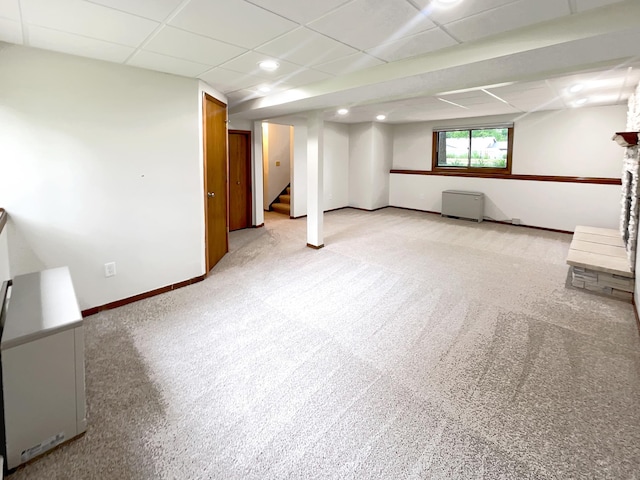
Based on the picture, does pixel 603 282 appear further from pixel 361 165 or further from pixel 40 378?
pixel 361 165

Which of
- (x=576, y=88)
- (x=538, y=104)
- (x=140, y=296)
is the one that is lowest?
(x=140, y=296)

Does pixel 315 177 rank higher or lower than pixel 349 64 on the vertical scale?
lower

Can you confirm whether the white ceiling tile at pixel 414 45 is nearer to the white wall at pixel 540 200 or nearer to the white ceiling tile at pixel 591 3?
the white ceiling tile at pixel 591 3

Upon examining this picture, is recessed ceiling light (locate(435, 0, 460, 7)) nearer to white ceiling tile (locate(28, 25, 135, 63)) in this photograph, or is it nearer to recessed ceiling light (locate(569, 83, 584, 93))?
white ceiling tile (locate(28, 25, 135, 63))

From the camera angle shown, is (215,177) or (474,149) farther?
(474,149)

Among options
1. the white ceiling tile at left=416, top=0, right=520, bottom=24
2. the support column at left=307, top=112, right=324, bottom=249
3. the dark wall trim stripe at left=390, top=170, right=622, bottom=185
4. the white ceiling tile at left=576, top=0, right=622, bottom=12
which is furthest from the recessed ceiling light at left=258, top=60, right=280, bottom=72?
the dark wall trim stripe at left=390, top=170, right=622, bottom=185

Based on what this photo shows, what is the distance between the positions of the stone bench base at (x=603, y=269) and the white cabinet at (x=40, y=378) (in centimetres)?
464

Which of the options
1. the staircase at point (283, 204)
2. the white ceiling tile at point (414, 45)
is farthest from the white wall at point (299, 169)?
the white ceiling tile at point (414, 45)

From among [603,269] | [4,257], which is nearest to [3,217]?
[4,257]

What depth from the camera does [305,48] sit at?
274cm

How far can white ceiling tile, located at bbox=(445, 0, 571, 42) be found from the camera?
201 centimetres

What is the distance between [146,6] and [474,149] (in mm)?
7512

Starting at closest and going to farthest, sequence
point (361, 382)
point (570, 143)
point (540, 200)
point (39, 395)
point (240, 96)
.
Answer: point (39, 395) → point (361, 382) → point (240, 96) → point (570, 143) → point (540, 200)

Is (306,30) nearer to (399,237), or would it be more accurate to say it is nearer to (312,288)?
(312,288)
